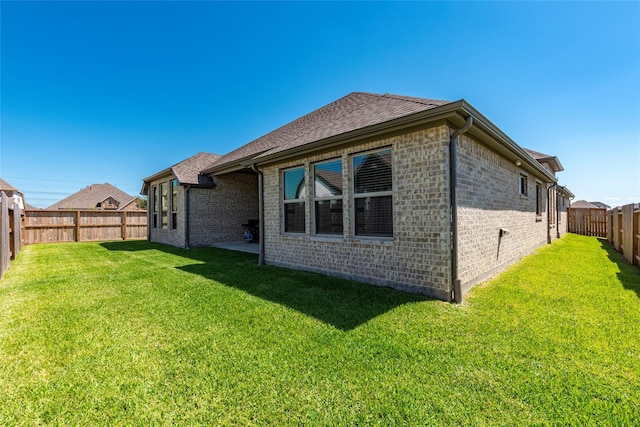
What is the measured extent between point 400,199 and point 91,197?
40.3m

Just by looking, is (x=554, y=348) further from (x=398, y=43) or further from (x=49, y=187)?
(x=49, y=187)

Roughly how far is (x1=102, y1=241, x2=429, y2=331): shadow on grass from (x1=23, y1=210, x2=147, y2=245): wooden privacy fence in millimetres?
11535

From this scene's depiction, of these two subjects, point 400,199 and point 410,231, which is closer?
point 410,231

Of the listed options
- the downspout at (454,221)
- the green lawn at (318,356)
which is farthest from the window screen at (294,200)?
the downspout at (454,221)

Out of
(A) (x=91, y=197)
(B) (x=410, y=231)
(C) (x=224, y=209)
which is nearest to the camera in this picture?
(B) (x=410, y=231)

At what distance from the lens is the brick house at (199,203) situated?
11.6 metres

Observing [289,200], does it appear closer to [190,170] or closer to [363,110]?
[363,110]

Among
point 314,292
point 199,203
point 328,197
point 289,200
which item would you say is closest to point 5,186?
point 199,203

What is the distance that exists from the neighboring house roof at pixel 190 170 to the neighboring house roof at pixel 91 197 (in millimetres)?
24717

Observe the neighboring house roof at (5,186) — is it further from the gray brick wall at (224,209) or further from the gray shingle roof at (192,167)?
the gray brick wall at (224,209)

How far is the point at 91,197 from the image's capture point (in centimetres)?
3316

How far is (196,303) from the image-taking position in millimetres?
4480

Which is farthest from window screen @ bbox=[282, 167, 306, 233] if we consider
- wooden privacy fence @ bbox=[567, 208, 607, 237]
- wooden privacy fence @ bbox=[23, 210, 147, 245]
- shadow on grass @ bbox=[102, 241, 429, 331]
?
wooden privacy fence @ bbox=[567, 208, 607, 237]

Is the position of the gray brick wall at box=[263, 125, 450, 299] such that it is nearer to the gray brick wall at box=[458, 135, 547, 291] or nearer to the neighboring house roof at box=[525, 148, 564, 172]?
the gray brick wall at box=[458, 135, 547, 291]
